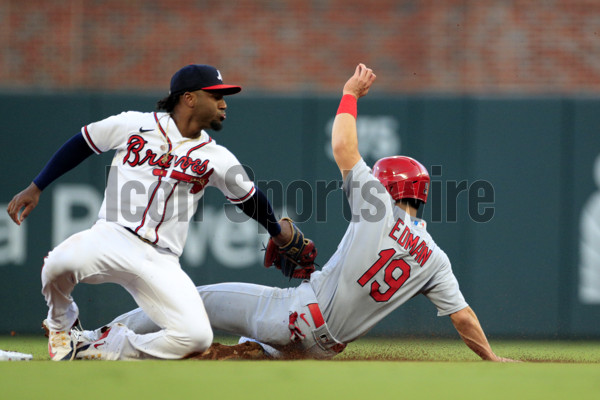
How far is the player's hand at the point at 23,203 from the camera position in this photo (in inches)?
153

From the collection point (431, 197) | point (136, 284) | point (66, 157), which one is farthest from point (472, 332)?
point (431, 197)

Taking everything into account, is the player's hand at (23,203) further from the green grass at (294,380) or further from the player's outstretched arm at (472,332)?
the player's outstretched arm at (472,332)

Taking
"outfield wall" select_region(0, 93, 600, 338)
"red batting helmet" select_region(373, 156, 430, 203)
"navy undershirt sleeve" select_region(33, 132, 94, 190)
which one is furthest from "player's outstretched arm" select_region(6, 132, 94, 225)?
"outfield wall" select_region(0, 93, 600, 338)

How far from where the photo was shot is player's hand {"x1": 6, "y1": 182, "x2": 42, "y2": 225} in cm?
389

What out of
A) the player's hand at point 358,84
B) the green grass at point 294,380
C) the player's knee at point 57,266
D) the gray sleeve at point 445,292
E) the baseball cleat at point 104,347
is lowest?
the baseball cleat at point 104,347

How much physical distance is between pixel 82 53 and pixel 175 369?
642 cm

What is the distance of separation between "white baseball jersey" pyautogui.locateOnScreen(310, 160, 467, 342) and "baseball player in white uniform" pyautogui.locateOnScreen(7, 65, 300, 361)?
0.67 meters

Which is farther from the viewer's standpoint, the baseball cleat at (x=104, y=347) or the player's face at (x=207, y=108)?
the player's face at (x=207, y=108)

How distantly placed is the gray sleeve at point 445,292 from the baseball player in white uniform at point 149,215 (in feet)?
3.70

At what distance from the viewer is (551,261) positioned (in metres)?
6.61

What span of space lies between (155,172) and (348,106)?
109 cm

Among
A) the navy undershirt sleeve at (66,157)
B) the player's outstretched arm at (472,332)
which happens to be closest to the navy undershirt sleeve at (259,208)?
the navy undershirt sleeve at (66,157)

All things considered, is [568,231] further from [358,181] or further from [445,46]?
[358,181]

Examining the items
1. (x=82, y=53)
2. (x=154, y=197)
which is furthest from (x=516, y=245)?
(x=82, y=53)
